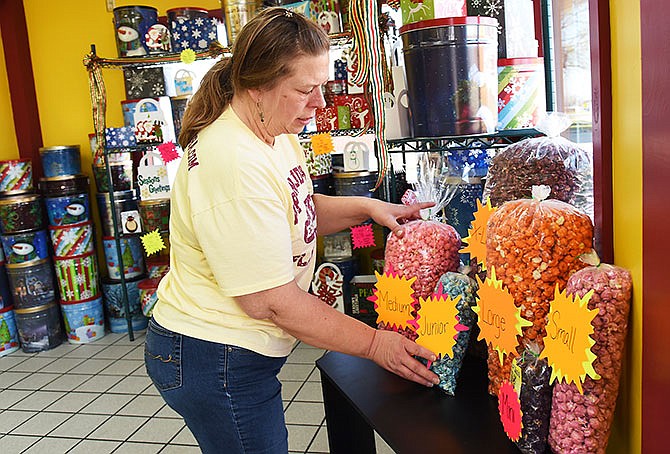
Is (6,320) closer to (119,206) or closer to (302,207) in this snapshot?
(119,206)

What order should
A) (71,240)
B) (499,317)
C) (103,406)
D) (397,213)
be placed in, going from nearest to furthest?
(499,317), (397,213), (103,406), (71,240)

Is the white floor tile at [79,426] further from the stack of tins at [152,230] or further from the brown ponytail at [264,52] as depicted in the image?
the brown ponytail at [264,52]

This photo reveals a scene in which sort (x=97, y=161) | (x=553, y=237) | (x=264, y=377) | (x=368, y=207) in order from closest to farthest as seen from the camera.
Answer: (x=553, y=237)
(x=264, y=377)
(x=368, y=207)
(x=97, y=161)

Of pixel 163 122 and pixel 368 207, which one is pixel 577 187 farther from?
pixel 163 122

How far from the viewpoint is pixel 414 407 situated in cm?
127

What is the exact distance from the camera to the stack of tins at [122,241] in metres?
4.14

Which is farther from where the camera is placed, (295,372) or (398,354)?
(295,372)

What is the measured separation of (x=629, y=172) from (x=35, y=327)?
3.96 metres

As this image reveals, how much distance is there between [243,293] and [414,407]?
1.35ft

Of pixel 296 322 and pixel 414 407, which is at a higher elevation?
pixel 296 322

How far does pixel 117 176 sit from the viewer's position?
418 cm

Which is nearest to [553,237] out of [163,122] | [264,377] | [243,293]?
[243,293]

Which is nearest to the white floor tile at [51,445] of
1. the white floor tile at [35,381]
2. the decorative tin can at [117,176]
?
the white floor tile at [35,381]

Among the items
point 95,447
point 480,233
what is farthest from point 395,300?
point 95,447
